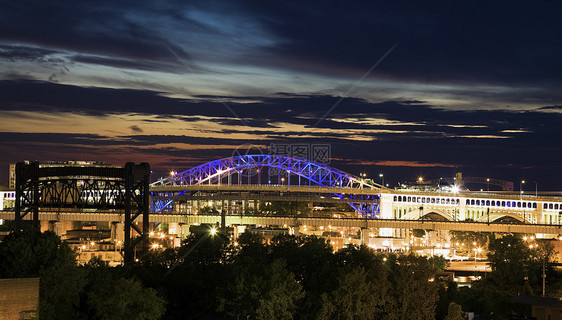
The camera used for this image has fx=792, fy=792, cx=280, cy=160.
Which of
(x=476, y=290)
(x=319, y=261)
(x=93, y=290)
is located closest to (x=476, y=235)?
(x=476, y=290)

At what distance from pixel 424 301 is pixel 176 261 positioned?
2305cm

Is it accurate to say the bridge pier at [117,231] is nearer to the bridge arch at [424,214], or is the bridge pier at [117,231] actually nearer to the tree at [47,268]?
the tree at [47,268]

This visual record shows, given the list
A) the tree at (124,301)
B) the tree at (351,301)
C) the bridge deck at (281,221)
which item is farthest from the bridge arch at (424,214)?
the tree at (124,301)

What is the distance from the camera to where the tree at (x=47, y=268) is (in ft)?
165

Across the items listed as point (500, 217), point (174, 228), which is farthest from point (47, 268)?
point (500, 217)

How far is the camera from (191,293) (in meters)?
60.6

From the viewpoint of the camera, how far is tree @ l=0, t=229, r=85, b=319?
50.2 m

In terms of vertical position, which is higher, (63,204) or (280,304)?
(63,204)

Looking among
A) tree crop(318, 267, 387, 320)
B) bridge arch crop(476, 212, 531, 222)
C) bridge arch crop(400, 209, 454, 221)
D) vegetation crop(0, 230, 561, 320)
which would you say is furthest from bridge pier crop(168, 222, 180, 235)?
tree crop(318, 267, 387, 320)

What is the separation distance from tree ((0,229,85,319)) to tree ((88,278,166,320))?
5.36 ft

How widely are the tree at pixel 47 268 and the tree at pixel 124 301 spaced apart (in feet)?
5.36

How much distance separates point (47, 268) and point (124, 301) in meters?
7.03

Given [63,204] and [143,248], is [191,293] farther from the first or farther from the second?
[63,204]

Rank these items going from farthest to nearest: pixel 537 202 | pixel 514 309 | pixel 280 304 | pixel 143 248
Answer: pixel 537 202
pixel 143 248
pixel 514 309
pixel 280 304
